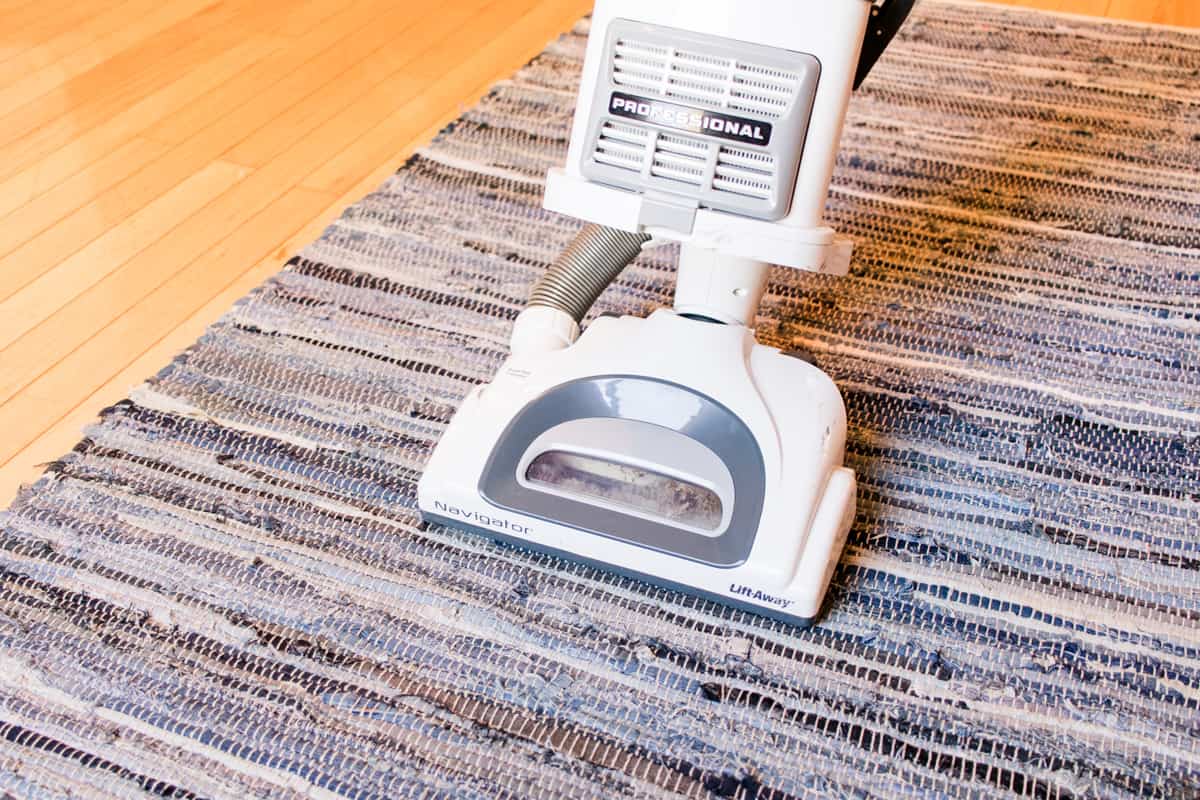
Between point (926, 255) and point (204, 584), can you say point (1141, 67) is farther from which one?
point (204, 584)

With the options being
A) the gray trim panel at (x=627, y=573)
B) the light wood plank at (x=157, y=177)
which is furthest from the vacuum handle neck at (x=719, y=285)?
the light wood plank at (x=157, y=177)

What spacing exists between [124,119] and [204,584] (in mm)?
1012

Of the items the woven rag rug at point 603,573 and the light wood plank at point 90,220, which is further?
the light wood plank at point 90,220

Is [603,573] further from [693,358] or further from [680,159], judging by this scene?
[680,159]

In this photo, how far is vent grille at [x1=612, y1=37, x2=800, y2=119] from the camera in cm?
92

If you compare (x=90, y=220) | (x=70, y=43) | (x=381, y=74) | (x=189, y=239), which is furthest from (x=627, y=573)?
(x=70, y=43)

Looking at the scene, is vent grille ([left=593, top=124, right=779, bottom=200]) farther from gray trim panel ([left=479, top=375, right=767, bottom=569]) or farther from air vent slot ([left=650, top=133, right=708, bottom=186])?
gray trim panel ([left=479, top=375, right=767, bottom=569])

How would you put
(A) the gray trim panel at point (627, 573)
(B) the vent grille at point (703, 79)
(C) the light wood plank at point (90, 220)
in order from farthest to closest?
(C) the light wood plank at point (90, 220) → (A) the gray trim panel at point (627, 573) → (B) the vent grille at point (703, 79)

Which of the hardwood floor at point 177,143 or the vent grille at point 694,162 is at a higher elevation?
the vent grille at point 694,162

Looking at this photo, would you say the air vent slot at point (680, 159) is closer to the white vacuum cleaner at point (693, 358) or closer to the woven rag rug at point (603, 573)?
the white vacuum cleaner at point (693, 358)

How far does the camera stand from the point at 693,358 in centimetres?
106

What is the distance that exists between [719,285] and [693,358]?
2.7 inches

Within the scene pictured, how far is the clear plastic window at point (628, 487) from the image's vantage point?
1.04m

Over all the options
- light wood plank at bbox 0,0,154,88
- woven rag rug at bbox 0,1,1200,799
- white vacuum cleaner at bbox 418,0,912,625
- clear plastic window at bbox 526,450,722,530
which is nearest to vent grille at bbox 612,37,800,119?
white vacuum cleaner at bbox 418,0,912,625
